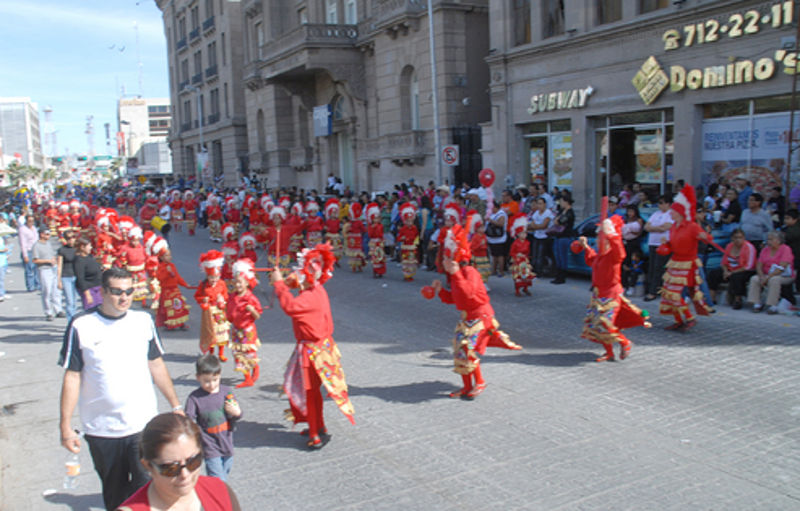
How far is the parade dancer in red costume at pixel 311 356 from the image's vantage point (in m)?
5.90

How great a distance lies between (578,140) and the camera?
19656 millimetres

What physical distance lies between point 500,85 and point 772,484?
18468 millimetres

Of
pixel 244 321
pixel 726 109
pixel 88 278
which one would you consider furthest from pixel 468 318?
pixel 726 109

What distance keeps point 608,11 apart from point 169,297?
46.5 feet

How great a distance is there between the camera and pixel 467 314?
707 centimetres

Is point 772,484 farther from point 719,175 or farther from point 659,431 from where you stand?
point 719,175

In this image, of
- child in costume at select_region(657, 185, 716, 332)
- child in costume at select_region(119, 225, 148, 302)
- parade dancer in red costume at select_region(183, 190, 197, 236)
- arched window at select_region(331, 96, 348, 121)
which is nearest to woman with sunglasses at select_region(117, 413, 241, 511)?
child in costume at select_region(657, 185, 716, 332)

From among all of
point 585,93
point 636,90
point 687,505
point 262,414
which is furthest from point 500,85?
point 687,505

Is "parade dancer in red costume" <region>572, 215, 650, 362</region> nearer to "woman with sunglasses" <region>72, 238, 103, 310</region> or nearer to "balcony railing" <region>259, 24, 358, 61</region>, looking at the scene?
"woman with sunglasses" <region>72, 238, 103, 310</region>

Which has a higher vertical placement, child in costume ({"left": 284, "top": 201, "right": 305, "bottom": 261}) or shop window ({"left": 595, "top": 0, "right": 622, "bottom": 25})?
shop window ({"left": 595, "top": 0, "right": 622, "bottom": 25})

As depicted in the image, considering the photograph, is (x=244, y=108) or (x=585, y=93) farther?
(x=244, y=108)

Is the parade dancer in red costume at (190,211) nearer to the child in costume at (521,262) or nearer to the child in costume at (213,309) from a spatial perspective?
the child in costume at (521,262)

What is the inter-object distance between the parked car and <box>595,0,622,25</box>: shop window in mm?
7560

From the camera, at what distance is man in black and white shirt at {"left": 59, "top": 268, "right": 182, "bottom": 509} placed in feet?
13.0
